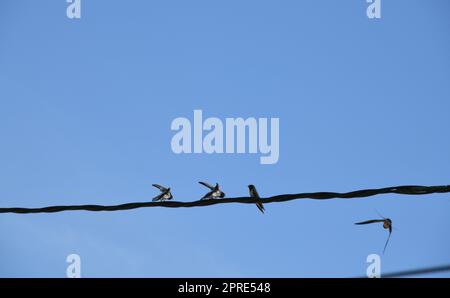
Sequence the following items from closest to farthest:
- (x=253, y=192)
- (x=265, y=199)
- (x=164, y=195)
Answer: (x=265, y=199), (x=253, y=192), (x=164, y=195)

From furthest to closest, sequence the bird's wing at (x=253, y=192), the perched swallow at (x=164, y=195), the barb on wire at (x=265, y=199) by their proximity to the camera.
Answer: the perched swallow at (x=164, y=195), the bird's wing at (x=253, y=192), the barb on wire at (x=265, y=199)

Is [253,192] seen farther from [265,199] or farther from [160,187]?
[160,187]

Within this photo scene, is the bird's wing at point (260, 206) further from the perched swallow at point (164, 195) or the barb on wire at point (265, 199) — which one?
the perched swallow at point (164, 195)

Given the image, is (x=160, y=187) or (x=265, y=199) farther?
(x=160, y=187)

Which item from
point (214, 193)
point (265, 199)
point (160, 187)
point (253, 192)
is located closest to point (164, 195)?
point (160, 187)

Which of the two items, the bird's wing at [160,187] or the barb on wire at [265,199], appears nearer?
the barb on wire at [265,199]

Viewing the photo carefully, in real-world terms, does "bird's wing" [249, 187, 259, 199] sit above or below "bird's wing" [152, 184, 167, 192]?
below

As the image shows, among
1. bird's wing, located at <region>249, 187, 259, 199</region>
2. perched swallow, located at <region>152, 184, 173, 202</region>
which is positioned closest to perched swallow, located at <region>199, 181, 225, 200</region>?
bird's wing, located at <region>249, 187, 259, 199</region>

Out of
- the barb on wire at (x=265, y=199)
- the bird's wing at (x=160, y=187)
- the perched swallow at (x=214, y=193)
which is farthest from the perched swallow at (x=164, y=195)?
the barb on wire at (x=265, y=199)

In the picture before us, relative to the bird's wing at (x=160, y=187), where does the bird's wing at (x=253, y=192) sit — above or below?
below

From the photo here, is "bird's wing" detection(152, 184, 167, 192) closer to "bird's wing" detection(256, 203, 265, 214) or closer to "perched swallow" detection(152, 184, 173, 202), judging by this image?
"perched swallow" detection(152, 184, 173, 202)
